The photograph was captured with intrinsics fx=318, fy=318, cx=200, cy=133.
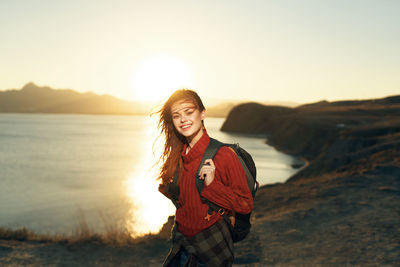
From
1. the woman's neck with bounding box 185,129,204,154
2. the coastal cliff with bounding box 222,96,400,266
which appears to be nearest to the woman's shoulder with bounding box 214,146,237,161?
the woman's neck with bounding box 185,129,204,154

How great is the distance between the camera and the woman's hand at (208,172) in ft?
7.23

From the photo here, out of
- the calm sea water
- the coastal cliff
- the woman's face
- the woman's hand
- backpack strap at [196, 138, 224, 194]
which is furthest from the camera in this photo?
the calm sea water

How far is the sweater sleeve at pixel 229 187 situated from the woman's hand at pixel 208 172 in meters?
0.03

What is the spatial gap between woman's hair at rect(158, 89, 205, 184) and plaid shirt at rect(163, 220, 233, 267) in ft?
1.69

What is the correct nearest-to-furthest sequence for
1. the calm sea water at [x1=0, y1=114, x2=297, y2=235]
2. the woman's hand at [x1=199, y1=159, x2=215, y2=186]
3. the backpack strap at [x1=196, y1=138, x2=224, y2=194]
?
1. the woman's hand at [x1=199, y1=159, x2=215, y2=186]
2. the backpack strap at [x1=196, y1=138, x2=224, y2=194]
3. the calm sea water at [x1=0, y1=114, x2=297, y2=235]

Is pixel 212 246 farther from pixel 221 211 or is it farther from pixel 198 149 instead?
pixel 198 149

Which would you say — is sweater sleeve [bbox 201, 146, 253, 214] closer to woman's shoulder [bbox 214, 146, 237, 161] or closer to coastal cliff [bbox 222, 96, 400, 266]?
woman's shoulder [bbox 214, 146, 237, 161]

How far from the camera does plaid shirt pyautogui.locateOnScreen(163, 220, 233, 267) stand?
2.40 meters

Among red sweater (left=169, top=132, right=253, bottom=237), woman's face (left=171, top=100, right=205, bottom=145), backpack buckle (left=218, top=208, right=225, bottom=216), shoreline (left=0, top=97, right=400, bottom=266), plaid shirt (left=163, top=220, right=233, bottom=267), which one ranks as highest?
woman's face (left=171, top=100, right=205, bottom=145)

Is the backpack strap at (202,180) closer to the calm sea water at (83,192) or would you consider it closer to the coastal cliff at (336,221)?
the calm sea water at (83,192)

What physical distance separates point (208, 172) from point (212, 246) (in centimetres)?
62

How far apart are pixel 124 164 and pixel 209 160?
124 feet

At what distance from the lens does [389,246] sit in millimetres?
5984

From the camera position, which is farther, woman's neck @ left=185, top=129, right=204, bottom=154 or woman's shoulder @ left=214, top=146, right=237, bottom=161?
woman's neck @ left=185, top=129, right=204, bottom=154
